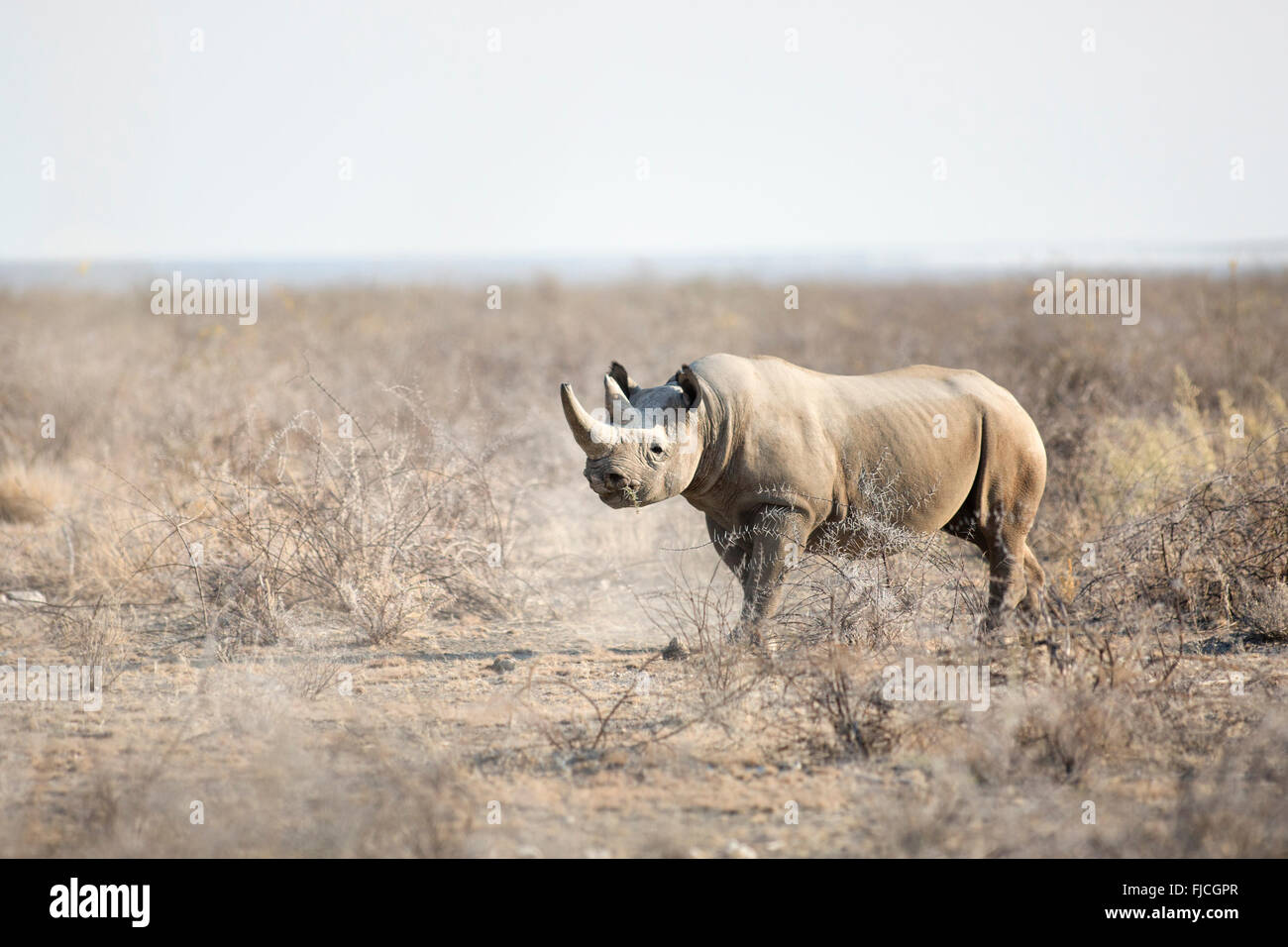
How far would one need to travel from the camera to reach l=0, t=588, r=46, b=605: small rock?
318 inches

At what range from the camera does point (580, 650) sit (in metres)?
7.21

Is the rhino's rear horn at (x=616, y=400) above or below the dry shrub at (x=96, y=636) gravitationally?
above

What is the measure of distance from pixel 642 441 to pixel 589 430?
0.32 m

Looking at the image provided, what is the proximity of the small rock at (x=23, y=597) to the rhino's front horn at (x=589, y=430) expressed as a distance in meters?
4.64

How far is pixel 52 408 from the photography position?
13266 millimetres

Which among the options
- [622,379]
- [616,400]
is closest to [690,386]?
[616,400]

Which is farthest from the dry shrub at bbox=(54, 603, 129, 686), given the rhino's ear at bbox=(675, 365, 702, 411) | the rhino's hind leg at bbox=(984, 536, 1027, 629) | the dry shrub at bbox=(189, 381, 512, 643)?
the rhino's hind leg at bbox=(984, 536, 1027, 629)

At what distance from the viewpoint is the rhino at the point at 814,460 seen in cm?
598

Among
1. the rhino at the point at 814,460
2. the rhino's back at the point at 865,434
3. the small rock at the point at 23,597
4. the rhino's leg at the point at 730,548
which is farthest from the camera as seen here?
the small rock at the point at 23,597

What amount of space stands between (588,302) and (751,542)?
2523 cm

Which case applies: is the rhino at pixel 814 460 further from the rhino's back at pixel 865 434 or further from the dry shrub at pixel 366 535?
the dry shrub at pixel 366 535

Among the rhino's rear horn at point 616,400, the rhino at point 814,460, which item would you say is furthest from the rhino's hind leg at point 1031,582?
the rhino's rear horn at point 616,400

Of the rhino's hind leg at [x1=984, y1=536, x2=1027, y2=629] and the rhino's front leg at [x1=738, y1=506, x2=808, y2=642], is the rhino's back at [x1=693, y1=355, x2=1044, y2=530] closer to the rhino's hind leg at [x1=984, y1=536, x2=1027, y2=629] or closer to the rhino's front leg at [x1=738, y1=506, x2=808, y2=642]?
the rhino's front leg at [x1=738, y1=506, x2=808, y2=642]
